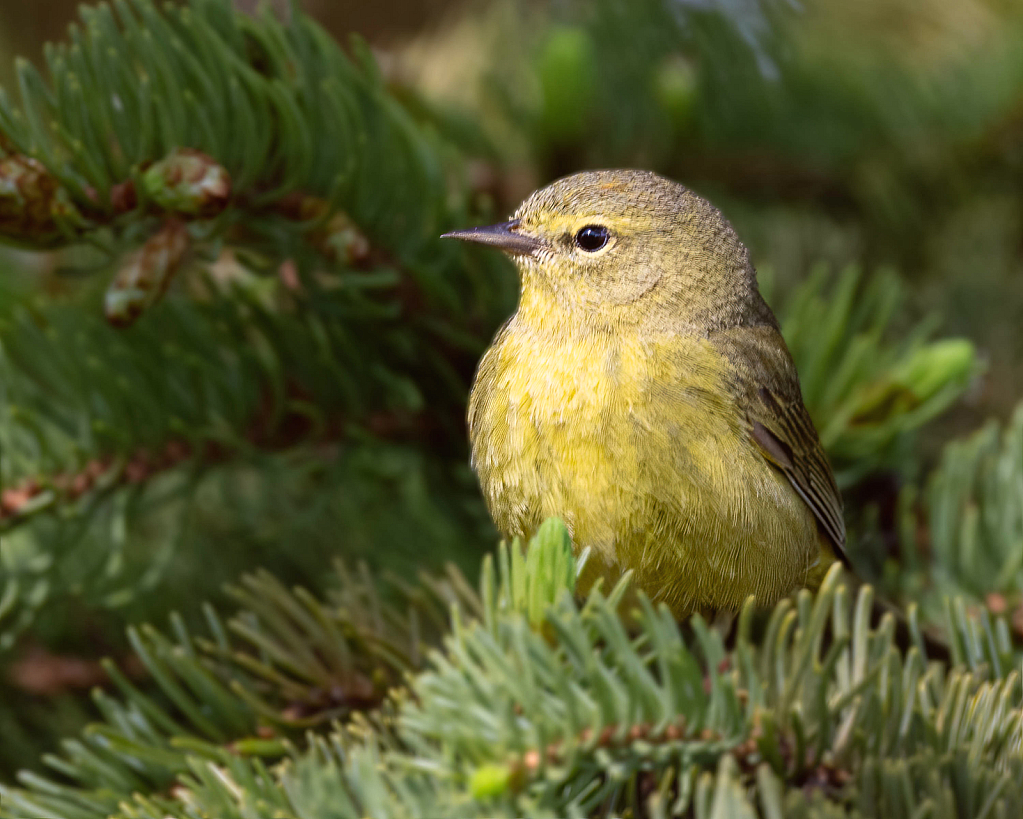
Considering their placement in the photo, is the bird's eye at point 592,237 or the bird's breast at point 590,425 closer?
the bird's breast at point 590,425

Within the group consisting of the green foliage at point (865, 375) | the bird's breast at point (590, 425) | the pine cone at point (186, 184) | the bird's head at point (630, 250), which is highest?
the pine cone at point (186, 184)

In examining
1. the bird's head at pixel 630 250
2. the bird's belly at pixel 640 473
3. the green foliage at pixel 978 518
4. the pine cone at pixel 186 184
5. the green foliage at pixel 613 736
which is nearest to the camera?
the green foliage at pixel 613 736

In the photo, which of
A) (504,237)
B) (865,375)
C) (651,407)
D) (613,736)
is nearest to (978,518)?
(865,375)

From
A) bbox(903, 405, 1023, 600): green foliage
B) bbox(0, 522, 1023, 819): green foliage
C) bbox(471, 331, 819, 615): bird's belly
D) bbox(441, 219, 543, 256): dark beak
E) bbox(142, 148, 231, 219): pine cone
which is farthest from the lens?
bbox(441, 219, 543, 256): dark beak

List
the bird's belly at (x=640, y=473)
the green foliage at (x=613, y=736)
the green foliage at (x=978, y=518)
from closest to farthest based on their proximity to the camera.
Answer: the green foliage at (x=613, y=736) → the bird's belly at (x=640, y=473) → the green foliage at (x=978, y=518)

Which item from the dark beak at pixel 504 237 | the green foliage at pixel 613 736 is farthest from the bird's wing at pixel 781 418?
the green foliage at pixel 613 736

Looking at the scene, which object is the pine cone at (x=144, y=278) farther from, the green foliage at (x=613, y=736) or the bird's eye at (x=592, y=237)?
the bird's eye at (x=592, y=237)

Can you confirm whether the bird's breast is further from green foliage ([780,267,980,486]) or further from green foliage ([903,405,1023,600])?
green foliage ([903,405,1023,600])

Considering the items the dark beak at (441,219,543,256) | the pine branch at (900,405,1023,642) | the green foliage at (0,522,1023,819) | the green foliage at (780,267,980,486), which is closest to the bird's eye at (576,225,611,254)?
the dark beak at (441,219,543,256)
